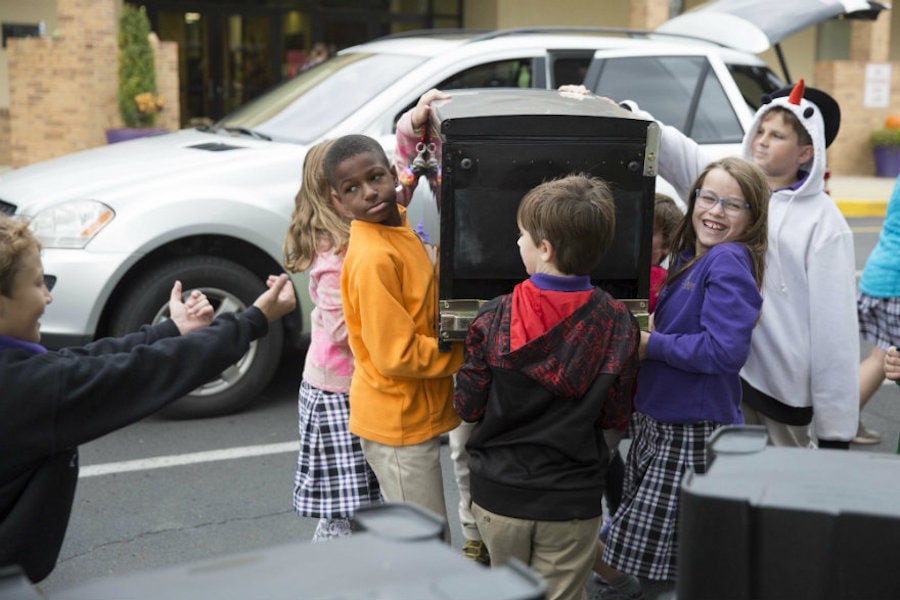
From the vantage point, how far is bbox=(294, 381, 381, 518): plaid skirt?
3336 millimetres

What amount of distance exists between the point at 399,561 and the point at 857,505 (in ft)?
2.08

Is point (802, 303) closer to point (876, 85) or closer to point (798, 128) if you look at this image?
point (798, 128)

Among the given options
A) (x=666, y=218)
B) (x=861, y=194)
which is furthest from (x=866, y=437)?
(x=861, y=194)

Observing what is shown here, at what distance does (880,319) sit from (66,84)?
425 inches

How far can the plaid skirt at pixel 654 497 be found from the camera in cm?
311

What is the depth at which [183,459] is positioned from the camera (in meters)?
5.04

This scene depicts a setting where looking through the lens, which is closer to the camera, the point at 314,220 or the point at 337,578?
the point at 337,578

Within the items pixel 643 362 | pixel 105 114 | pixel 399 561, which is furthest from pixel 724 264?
pixel 105 114

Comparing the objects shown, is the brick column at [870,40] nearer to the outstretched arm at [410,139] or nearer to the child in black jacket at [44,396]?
the outstretched arm at [410,139]

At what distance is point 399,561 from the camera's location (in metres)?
1.43

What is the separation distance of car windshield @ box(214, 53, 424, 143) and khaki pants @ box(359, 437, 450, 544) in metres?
3.12

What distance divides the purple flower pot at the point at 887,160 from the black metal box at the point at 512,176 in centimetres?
1633

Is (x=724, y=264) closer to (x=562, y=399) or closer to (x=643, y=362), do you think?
(x=643, y=362)

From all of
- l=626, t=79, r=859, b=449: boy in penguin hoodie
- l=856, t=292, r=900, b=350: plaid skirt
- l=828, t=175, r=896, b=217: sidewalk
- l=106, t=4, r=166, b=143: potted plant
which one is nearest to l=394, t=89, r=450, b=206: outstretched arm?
l=626, t=79, r=859, b=449: boy in penguin hoodie
